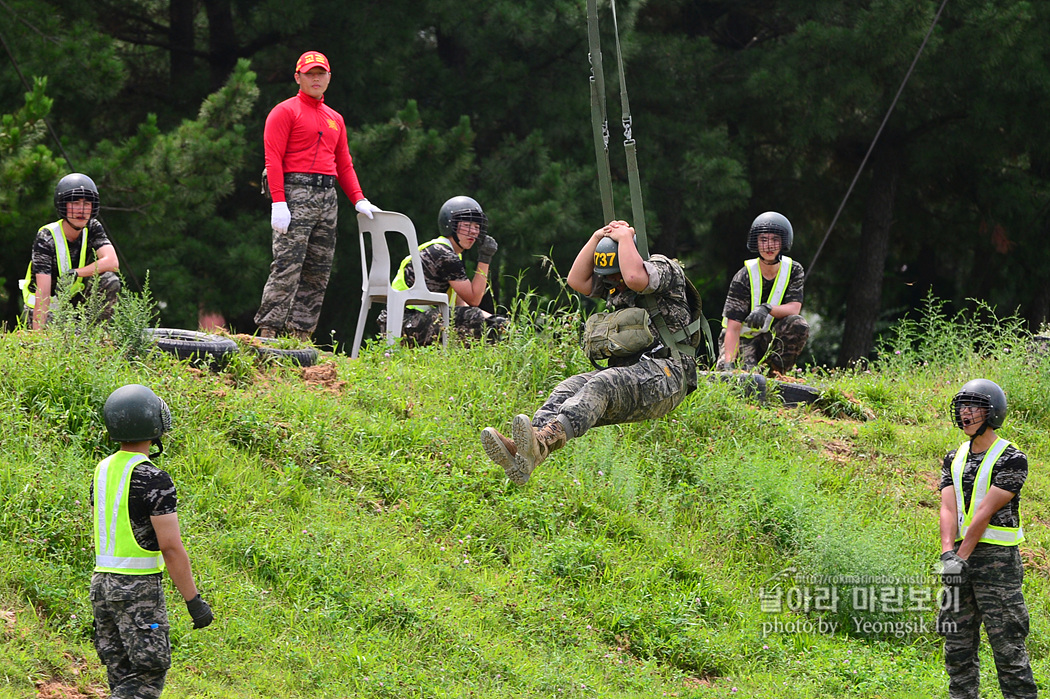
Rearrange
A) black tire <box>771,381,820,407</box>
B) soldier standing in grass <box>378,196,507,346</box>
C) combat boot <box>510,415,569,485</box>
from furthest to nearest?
black tire <box>771,381,820,407</box> → soldier standing in grass <box>378,196,507,346</box> → combat boot <box>510,415,569,485</box>

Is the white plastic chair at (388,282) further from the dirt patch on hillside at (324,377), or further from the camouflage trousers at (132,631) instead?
the camouflage trousers at (132,631)

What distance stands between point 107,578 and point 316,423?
3611 mm

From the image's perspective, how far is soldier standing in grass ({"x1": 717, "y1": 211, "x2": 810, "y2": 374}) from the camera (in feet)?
36.6

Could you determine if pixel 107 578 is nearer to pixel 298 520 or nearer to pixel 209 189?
pixel 298 520

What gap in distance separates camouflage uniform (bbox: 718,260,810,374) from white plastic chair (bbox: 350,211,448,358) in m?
2.62

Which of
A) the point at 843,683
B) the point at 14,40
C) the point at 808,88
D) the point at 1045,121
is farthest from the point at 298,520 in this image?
the point at 1045,121

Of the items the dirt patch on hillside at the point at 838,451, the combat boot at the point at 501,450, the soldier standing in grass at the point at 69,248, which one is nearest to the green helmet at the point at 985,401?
the combat boot at the point at 501,450

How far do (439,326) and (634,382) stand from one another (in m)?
4.18

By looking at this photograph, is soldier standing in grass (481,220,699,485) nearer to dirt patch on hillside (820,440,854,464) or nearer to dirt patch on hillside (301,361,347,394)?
dirt patch on hillside (301,361,347,394)

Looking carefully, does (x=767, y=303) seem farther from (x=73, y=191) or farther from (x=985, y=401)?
(x=73, y=191)

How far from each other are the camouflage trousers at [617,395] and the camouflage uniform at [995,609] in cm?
174

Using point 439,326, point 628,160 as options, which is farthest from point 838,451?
point 628,160

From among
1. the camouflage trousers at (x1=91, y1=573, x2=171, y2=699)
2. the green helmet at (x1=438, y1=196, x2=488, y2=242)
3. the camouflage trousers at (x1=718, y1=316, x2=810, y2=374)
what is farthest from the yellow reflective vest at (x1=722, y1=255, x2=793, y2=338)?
the camouflage trousers at (x1=91, y1=573, x2=171, y2=699)

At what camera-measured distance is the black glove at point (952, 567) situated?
720 cm
